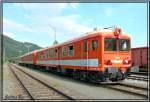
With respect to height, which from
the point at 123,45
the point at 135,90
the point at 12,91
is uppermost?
the point at 123,45

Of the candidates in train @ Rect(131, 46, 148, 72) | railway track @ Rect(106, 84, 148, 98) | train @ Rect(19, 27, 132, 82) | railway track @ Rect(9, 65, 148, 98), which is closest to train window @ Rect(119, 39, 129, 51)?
train @ Rect(19, 27, 132, 82)

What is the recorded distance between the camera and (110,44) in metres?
17.2

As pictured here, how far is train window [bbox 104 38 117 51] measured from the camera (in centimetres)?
1693

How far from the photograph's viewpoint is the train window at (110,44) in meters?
16.9

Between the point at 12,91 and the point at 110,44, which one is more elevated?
the point at 110,44

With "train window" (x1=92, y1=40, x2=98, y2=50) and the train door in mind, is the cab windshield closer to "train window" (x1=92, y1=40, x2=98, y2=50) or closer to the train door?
"train window" (x1=92, y1=40, x2=98, y2=50)

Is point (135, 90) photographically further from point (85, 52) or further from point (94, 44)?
point (85, 52)

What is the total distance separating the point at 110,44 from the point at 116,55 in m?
0.70

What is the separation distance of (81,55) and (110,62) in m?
2.91

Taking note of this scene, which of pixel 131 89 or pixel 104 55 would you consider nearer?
pixel 131 89

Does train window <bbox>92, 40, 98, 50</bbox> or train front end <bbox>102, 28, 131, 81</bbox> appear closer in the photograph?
train front end <bbox>102, 28, 131, 81</bbox>

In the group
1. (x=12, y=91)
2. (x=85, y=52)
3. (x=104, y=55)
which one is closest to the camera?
(x=12, y=91)

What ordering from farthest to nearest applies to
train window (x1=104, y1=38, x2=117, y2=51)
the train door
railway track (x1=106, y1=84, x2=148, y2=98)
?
the train door, train window (x1=104, y1=38, x2=117, y2=51), railway track (x1=106, y1=84, x2=148, y2=98)

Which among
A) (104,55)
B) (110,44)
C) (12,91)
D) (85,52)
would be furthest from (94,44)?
(12,91)
